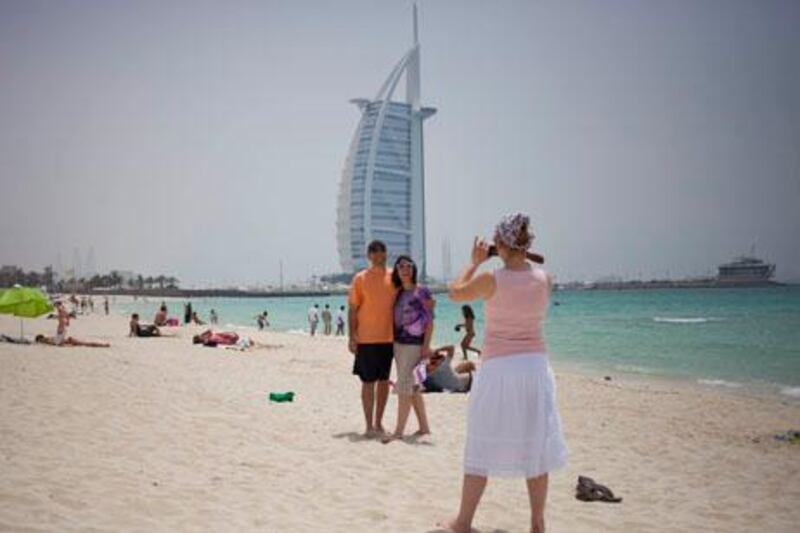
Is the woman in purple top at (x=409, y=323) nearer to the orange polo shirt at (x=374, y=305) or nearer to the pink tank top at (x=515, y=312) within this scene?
the orange polo shirt at (x=374, y=305)

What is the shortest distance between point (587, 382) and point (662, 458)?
729cm

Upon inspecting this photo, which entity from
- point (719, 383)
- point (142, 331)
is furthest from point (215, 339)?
point (719, 383)

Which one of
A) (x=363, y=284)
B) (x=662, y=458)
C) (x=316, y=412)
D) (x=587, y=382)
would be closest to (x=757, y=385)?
(x=587, y=382)

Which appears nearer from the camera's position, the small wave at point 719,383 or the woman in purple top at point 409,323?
the woman in purple top at point 409,323

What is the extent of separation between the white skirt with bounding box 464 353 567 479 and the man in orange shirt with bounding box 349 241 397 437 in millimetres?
2414

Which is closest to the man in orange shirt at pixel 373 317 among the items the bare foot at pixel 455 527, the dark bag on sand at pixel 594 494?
the dark bag on sand at pixel 594 494

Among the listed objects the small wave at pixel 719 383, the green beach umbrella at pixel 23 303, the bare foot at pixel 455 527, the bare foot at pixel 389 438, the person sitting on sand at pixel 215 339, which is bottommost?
the small wave at pixel 719 383

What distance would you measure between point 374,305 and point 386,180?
108113 mm

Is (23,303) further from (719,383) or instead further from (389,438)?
(719,383)

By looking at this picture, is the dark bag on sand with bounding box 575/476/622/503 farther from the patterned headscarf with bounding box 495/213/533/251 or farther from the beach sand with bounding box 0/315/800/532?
the patterned headscarf with bounding box 495/213/533/251

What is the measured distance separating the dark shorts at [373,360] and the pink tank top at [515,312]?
96.8 inches

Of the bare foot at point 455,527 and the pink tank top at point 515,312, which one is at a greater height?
the pink tank top at point 515,312

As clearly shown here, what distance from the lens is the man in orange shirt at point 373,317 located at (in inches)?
218

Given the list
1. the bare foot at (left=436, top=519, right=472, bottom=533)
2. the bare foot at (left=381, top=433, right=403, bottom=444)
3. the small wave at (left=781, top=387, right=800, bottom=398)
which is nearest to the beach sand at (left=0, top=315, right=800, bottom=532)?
the bare foot at (left=381, top=433, right=403, bottom=444)
